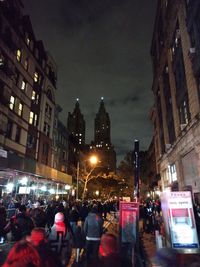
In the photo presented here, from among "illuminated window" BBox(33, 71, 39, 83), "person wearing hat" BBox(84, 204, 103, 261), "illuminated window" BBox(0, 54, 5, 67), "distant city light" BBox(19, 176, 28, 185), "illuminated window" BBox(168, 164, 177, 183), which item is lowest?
"person wearing hat" BBox(84, 204, 103, 261)

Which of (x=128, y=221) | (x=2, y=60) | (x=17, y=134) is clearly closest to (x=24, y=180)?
(x=17, y=134)

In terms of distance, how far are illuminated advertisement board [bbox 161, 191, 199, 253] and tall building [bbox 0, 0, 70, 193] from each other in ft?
39.7

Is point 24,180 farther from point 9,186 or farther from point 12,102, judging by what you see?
point 12,102

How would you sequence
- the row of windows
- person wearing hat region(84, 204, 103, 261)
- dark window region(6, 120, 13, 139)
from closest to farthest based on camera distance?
1. person wearing hat region(84, 204, 103, 261)
2. dark window region(6, 120, 13, 139)
3. the row of windows

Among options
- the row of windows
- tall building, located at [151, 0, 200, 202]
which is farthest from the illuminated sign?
tall building, located at [151, 0, 200, 202]

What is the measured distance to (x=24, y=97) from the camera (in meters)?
29.7

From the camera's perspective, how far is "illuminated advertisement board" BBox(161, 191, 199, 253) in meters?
8.45

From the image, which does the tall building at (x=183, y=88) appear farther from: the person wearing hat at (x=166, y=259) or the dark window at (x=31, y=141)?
the dark window at (x=31, y=141)

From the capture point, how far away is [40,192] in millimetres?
24828

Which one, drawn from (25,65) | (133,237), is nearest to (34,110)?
(25,65)

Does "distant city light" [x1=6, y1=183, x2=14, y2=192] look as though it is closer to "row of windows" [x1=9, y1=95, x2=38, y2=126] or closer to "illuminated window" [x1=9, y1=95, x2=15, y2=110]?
"row of windows" [x1=9, y1=95, x2=38, y2=126]

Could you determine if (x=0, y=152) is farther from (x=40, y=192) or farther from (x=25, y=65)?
(x=25, y=65)

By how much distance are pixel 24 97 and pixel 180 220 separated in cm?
2571

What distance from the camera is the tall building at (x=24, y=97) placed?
2444 centimetres
